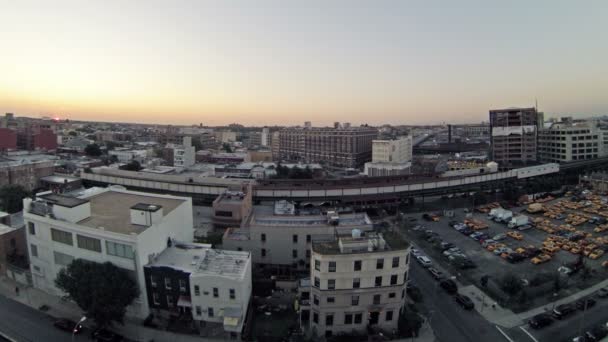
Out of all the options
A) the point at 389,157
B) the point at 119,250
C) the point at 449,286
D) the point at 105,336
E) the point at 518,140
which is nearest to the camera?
the point at 105,336

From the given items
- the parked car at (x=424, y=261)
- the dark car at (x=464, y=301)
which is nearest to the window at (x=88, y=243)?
the dark car at (x=464, y=301)

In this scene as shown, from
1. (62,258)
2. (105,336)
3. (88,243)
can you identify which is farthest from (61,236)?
(105,336)

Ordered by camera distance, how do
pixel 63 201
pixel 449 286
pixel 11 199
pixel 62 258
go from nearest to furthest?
pixel 62 258
pixel 63 201
pixel 449 286
pixel 11 199

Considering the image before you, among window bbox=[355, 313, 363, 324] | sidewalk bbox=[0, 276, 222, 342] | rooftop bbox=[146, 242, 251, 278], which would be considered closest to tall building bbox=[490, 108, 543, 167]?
window bbox=[355, 313, 363, 324]

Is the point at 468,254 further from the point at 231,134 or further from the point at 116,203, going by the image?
the point at 231,134

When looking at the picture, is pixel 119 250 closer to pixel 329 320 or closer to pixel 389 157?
pixel 329 320

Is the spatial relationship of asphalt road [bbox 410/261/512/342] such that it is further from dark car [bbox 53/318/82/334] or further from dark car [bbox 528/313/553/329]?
dark car [bbox 53/318/82/334]

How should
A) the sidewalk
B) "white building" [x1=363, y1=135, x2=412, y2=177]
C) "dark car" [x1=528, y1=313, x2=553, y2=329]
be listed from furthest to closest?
"white building" [x1=363, y1=135, x2=412, y2=177] < "dark car" [x1=528, y1=313, x2=553, y2=329] < the sidewalk

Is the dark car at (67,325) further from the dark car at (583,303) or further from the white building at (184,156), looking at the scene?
the white building at (184,156)
